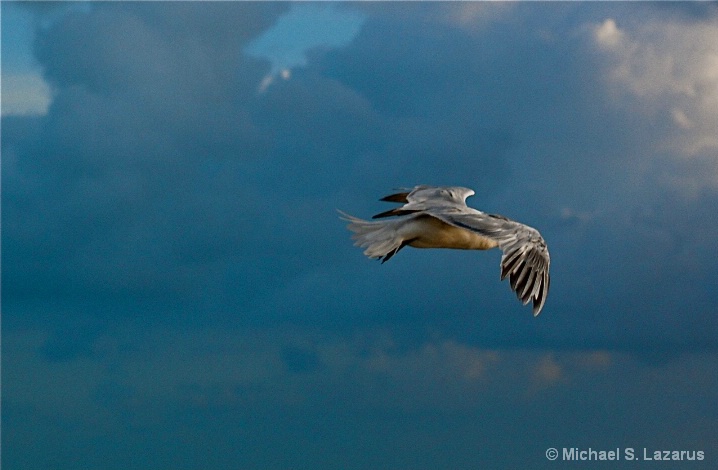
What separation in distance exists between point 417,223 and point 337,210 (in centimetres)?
162

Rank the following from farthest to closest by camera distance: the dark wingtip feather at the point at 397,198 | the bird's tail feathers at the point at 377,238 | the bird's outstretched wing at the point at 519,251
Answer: the dark wingtip feather at the point at 397,198
the bird's tail feathers at the point at 377,238
the bird's outstretched wing at the point at 519,251

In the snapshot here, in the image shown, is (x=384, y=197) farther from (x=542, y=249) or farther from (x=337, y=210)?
(x=542, y=249)

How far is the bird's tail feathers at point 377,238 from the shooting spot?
17.2 metres

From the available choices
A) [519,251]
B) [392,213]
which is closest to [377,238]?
[392,213]

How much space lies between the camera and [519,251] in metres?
15.6

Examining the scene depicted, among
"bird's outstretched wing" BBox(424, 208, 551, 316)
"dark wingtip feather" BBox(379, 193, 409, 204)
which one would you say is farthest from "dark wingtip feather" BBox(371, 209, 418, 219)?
"dark wingtip feather" BBox(379, 193, 409, 204)

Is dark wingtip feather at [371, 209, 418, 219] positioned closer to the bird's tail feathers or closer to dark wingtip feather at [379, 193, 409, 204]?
the bird's tail feathers

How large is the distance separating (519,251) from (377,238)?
2818 millimetres

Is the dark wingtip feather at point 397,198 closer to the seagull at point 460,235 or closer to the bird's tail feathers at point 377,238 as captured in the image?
the seagull at point 460,235

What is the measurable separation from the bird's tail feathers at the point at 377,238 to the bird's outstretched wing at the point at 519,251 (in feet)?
2.71

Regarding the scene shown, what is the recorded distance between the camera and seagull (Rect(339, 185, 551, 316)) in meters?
15.4

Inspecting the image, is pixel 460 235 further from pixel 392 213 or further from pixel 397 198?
pixel 397 198

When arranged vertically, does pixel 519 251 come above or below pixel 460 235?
below

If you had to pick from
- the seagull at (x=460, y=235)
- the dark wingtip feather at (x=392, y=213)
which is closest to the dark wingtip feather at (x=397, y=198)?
the seagull at (x=460, y=235)
